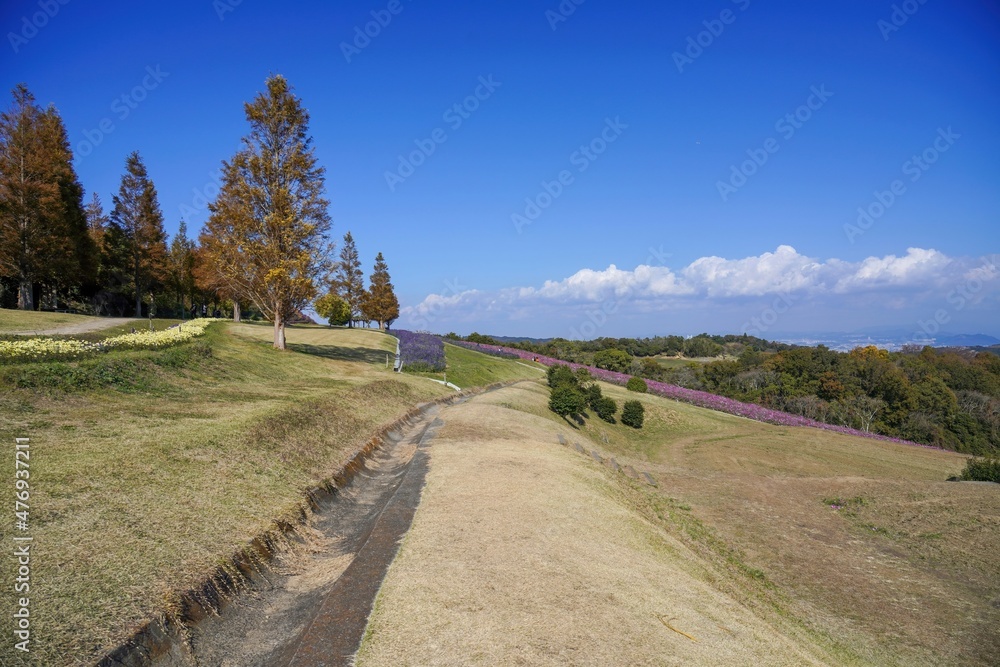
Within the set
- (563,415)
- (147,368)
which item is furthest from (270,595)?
(563,415)

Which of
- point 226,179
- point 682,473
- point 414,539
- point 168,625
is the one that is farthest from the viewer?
point 226,179

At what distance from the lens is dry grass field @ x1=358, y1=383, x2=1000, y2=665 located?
17.8ft

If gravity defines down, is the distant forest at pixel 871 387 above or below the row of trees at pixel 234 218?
below

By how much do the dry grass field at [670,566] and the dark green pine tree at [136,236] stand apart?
133 ft

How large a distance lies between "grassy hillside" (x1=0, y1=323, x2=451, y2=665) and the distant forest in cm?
6601

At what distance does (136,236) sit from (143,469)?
47.5 metres

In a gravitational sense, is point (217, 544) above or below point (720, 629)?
above

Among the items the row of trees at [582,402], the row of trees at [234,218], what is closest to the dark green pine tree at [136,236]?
the row of trees at [234,218]

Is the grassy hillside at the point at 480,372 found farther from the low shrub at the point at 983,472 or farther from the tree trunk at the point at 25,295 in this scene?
the low shrub at the point at 983,472

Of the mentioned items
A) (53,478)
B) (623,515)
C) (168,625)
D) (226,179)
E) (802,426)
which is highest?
(226,179)

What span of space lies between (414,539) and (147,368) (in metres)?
12.5

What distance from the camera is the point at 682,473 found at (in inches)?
904

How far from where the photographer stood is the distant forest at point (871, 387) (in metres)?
57.5

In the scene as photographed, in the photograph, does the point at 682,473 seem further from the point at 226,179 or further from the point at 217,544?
the point at 226,179
